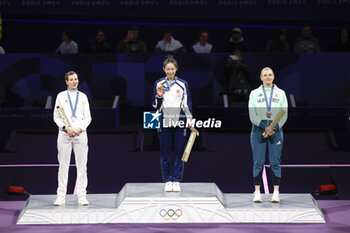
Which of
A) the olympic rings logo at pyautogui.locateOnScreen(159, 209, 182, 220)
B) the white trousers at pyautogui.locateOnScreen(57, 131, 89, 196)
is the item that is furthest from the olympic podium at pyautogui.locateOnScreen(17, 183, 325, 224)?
the white trousers at pyautogui.locateOnScreen(57, 131, 89, 196)

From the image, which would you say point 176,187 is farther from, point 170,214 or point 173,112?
point 173,112

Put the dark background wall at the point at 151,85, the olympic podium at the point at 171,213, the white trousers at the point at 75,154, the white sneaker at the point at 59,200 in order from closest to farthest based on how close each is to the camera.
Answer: the olympic podium at the point at 171,213
the white trousers at the point at 75,154
the white sneaker at the point at 59,200
the dark background wall at the point at 151,85

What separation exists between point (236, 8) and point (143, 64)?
8.08 feet

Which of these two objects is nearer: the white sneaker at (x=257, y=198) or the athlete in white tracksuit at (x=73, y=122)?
the athlete in white tracksuit at (x=73, y=122)

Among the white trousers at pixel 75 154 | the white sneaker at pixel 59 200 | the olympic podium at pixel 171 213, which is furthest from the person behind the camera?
the white sneaker at pixel 59 200

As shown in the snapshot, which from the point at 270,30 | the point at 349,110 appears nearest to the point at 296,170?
the point at 349,110

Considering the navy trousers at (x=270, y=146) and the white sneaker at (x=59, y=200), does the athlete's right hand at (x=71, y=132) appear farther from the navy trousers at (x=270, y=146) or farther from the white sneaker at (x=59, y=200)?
the navy trousers at (x=270, y=146)

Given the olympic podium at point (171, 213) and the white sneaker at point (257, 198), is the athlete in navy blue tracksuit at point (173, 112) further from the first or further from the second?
the white sneaker at point (257, 198)

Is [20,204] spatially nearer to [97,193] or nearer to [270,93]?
[97,193]

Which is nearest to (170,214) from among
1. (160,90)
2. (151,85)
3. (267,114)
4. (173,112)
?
(173,112)

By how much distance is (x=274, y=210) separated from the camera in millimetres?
7559

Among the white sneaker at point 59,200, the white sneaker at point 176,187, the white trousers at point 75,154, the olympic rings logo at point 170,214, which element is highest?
the white trousers at point 75,154

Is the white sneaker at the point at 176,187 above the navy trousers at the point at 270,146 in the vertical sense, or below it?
below

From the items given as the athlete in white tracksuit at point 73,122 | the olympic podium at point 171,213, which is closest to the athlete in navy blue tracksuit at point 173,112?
the olympic podium at point 171,213
